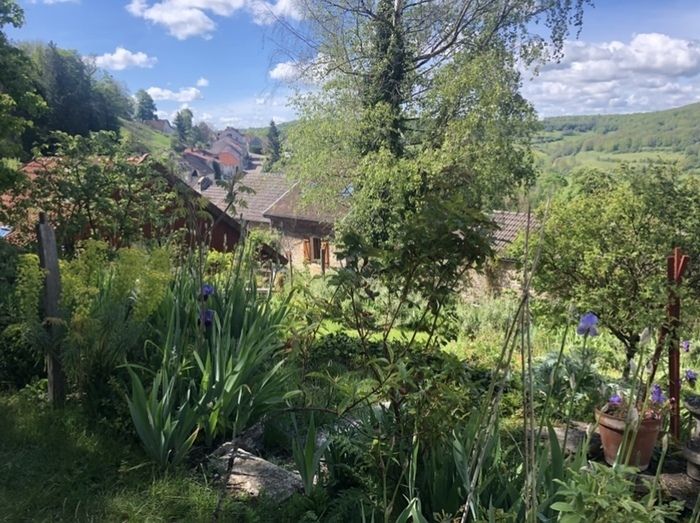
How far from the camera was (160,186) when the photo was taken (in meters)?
5.92

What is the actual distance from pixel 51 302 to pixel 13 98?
524 cm

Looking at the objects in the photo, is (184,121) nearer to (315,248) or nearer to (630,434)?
(315,248)

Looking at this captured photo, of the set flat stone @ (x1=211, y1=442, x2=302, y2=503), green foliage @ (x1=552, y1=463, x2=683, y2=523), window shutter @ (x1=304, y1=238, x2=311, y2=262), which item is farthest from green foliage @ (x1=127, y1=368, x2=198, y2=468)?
window shutter @ (x1=304, y1=238, x2=311, y2=262)

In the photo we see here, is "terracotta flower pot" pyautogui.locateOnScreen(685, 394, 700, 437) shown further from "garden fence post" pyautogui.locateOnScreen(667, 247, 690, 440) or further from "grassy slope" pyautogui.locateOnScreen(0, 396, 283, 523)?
"grassy slope" pyautogui.locateOnScreen(0, 396, 283, 523)

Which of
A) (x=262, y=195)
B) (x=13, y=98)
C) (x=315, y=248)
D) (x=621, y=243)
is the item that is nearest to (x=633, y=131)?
(x=315, y=248)

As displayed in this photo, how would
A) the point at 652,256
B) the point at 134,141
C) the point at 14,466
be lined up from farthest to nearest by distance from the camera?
the point at 134,141 < the point at 652,256 < the point at 14,466

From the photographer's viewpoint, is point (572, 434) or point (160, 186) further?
point (160, 186)

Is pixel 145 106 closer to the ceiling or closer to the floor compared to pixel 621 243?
closer to the ceiling

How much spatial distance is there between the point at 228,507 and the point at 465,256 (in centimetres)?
A: 145

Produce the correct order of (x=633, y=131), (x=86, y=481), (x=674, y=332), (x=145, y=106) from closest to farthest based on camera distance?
(x=86, y=481)
(x=674, y=332)
(x=633, y=131)
(x=145, y=106)

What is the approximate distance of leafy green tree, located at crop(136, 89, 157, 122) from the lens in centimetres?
7331

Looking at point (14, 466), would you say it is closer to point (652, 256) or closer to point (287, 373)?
point (287, 373)

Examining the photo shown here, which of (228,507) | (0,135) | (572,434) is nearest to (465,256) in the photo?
(228,507)

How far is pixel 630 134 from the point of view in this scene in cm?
2623
